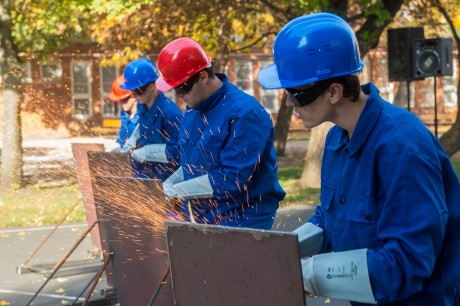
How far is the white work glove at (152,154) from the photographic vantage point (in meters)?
7.86

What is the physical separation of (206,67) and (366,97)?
8.54ft

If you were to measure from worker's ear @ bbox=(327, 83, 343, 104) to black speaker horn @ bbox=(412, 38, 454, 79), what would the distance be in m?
15.6

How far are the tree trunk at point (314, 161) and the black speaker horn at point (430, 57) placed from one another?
2003 millimetres

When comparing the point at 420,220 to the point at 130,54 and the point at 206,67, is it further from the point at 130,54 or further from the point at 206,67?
the point at 130,54

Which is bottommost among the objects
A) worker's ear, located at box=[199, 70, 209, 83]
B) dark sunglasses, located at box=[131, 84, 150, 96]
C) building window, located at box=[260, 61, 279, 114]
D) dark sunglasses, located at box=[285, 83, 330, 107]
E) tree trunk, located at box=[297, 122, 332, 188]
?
building window, located at box=[260, 61, 279, 114]

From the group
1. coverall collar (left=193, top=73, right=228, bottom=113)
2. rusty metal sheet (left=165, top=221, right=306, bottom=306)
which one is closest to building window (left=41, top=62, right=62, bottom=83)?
coverall collar (left=193, top=73, right=228, bottom=113)

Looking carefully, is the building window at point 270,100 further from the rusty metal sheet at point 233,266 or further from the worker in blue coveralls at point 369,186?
the worker in blue coveralls at point 369,186

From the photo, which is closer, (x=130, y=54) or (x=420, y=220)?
(x=420, y=220)

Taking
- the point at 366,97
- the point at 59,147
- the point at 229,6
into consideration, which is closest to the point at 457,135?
the point at 229,6

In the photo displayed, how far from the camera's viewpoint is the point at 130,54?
24.6m

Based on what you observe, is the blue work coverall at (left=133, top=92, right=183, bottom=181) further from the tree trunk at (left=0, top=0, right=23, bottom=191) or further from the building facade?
the building facade

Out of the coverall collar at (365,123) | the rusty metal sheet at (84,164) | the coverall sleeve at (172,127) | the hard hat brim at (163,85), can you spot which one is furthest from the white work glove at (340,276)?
the rusty metal sheet at (84,164)

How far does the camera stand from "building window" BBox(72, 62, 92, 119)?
41281mm

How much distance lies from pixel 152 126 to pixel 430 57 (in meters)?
11.3
